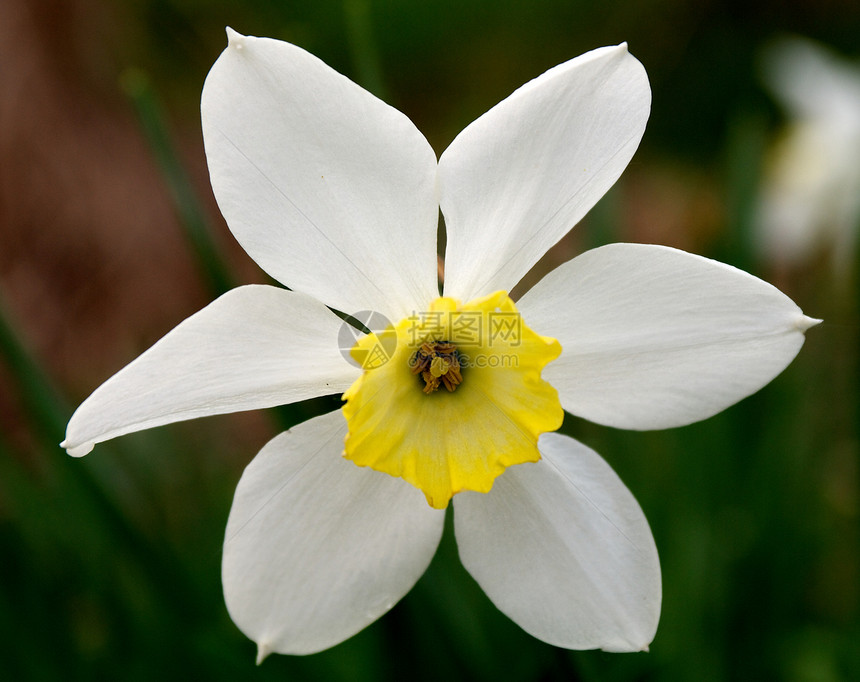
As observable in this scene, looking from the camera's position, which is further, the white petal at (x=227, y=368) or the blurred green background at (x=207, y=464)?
the blurred green background at (x=207, y=464)

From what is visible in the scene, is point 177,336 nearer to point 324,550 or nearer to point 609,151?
point 324,550

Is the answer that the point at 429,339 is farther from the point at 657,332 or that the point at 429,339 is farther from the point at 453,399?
the point at 657,332

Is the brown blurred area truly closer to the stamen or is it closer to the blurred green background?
the blurred green background

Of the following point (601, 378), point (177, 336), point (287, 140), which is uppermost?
point (287, 140)

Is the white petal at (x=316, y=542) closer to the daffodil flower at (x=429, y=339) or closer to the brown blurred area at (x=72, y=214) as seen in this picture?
the daffodil flower at (x=429, y=339)

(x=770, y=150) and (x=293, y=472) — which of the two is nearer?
(x=293, y=472)

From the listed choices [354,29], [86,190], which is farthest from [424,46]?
[354,29]

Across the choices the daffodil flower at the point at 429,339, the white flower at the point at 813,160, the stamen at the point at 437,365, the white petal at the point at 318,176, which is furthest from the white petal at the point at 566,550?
the white flower at the point at 813,160
